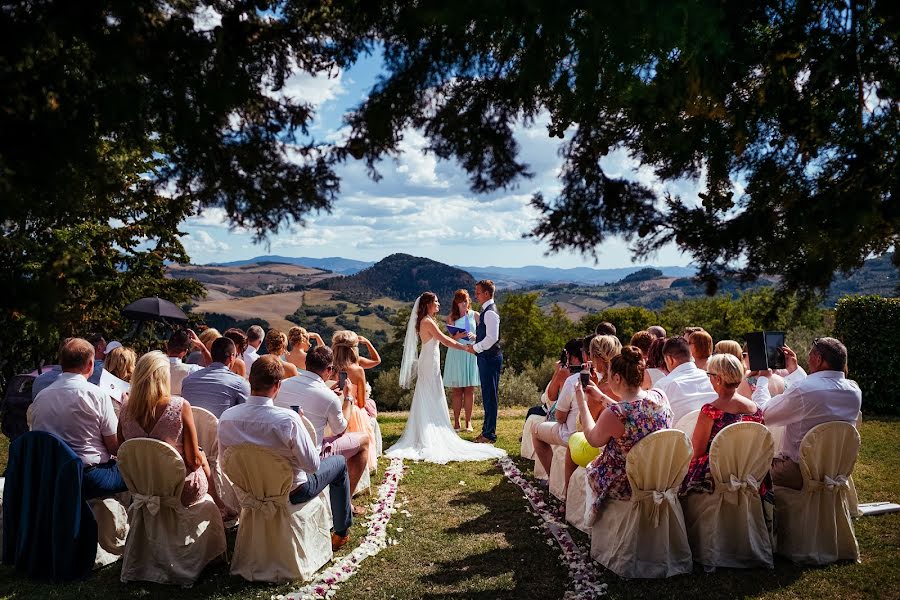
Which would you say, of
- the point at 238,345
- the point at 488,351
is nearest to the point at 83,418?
the point at 238,345

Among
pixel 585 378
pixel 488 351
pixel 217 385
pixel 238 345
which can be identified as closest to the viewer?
pixel 585 378

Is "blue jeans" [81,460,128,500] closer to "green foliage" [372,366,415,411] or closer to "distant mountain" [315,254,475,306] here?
"green foliage" [372,366,415,411]

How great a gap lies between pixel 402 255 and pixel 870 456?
8757 centimetres

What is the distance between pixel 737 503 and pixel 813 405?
101cm

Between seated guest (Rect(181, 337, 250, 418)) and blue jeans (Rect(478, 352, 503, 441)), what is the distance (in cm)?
443

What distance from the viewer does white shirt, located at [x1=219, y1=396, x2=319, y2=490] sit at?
14.8 feet

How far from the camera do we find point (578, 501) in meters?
5.71

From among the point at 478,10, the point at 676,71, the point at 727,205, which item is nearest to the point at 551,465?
the point at 727,205

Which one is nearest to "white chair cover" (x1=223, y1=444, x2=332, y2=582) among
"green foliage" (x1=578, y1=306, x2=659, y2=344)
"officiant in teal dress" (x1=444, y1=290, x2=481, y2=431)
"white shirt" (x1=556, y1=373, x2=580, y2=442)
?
"white shirt" (x1=556, y1=373, x2=580, y2=442)

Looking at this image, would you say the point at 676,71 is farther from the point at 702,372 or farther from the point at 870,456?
the point at 870,456

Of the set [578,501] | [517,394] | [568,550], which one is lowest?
[517,394]

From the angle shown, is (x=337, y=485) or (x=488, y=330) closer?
(x=337, y=485)

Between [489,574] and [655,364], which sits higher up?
[655,364]

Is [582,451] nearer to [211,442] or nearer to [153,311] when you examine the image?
[211,442]
